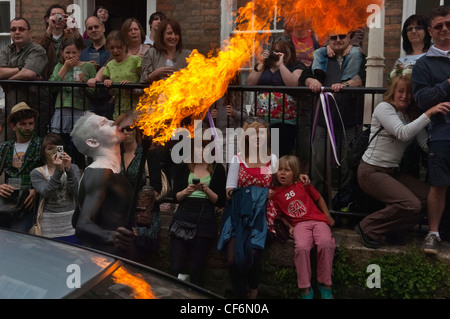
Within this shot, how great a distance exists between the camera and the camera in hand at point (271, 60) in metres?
5.38

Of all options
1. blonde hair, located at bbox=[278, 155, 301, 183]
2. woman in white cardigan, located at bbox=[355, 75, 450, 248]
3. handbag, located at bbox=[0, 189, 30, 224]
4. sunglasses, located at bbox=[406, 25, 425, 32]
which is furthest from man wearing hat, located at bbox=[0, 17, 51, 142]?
sunglasses, located at bbox=[406, 25, 425, 32]

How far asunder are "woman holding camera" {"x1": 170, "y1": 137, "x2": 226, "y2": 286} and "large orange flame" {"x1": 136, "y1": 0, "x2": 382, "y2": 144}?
446 mm

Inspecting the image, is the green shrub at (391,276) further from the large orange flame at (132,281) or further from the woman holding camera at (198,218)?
the large orange flame at (132,281)

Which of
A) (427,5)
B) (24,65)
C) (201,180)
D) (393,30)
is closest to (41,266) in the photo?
(201,180)

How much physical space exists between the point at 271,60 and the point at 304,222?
1.74 meters

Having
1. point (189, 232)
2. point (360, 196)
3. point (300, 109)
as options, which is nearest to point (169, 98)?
point (189, 232)

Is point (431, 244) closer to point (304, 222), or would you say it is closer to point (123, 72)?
point (304, 222)

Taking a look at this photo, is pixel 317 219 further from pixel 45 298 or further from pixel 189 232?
pixel 45 298

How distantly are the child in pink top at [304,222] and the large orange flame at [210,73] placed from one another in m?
0.90

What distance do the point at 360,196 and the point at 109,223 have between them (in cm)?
226

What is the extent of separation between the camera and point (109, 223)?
4527mm

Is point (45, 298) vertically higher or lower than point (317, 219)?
higher

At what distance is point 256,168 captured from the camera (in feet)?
15.4

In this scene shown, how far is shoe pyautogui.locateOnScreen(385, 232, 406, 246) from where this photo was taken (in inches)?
185
